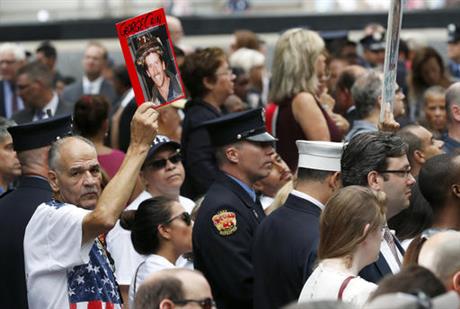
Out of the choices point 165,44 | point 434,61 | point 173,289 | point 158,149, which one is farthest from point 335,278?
point 434,61

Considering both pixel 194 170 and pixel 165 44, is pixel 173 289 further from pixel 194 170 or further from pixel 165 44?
pixel 194 170

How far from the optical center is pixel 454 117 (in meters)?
9.01

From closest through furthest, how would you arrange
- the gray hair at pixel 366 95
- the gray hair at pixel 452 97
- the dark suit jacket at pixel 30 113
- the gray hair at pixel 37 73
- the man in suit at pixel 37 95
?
the gray hair at pixel 452 97 → the gray hair at pixel 366 95 → the dark suit jacket at pixel 30 113 → the man in suit at pixel 37 95 → the gray hair at pixel 37 73

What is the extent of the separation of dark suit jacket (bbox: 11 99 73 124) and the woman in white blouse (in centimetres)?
596

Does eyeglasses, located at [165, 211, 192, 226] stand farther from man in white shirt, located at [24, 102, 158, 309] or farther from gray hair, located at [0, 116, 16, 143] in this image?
gray hair, located at [0, 116, 16, 143]

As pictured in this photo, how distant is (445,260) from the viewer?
5.24 meters

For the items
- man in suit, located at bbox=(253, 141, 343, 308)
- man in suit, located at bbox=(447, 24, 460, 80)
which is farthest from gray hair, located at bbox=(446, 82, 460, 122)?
man in suit, located at bbox=(447, 24, 460, 80)

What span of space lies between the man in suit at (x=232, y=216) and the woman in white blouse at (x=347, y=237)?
4.32ft

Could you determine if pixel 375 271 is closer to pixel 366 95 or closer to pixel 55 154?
pixel 55 154

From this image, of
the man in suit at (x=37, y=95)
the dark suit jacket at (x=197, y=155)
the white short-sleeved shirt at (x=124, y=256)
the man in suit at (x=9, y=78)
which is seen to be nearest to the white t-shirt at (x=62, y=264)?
the white short-sleeved shirt at (x=124, y=256)

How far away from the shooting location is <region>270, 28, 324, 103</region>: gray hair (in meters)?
9.51

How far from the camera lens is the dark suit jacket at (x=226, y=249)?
716 centimetres

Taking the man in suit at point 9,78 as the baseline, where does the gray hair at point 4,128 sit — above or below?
above

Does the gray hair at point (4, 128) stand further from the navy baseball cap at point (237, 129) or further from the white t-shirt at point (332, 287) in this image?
the white t-shirt at point (332, 287)
